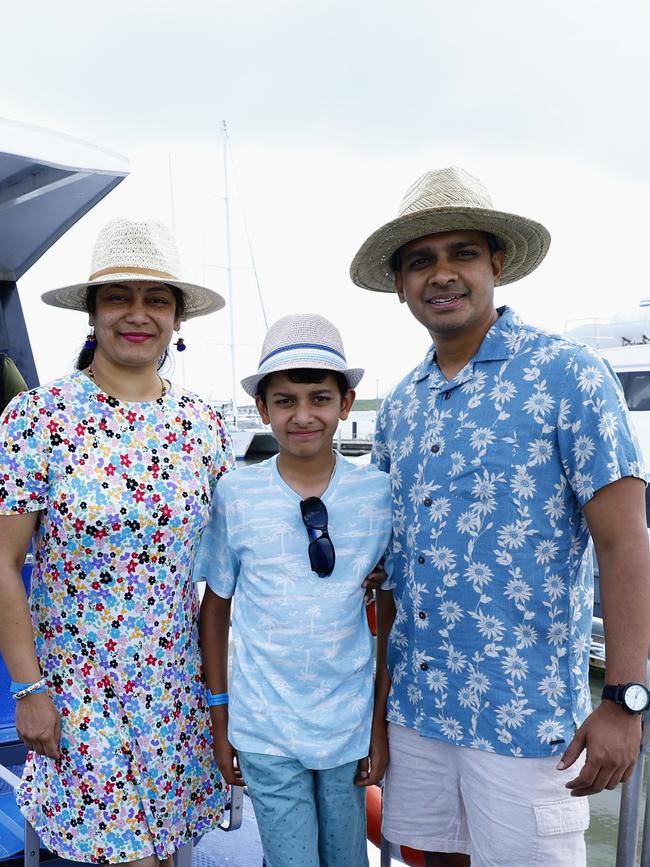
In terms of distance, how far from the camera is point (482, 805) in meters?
1.76

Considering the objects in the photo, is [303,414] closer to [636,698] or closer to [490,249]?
[490,249]

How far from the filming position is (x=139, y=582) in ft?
5.95

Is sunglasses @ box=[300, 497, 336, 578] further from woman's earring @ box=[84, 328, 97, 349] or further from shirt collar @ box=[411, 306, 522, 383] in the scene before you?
woman's earring @ box=[84, 328, 97, 349]

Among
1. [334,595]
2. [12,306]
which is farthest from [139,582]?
[12,306]

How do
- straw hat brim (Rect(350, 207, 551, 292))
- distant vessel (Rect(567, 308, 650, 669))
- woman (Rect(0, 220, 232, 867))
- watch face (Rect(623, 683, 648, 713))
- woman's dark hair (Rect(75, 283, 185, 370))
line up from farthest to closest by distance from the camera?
distant vessel (Rect(567, 308, 650, 669)) → woman's dark hair (Rect(75, 283, 185, 370)) → straw hat brim (Rect(350, 207, 551, 292)) → woman (Rect(0, 220, 232, 867)) → watch face (Rect(623, 683, 648, 713))

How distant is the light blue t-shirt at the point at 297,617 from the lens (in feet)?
5.72

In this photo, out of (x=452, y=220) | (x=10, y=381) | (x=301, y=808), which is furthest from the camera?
(x=10, y=381)

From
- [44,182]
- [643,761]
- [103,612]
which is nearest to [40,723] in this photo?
[103,612]

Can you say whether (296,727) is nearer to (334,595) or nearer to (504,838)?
(334,595)

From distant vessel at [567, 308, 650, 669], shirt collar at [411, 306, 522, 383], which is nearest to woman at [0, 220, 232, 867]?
shirt collar at [411, 306, 522, 383]

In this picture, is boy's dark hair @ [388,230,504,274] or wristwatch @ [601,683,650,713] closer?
wristwatch @ [601,683,650,713]

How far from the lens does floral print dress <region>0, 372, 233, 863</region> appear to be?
1.76 metres

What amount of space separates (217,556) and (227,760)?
0.53 metres

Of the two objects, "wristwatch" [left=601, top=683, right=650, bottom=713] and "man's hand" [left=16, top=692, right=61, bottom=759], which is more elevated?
"wristwatch" [left=601, top=683, right=650, bottom=713]
